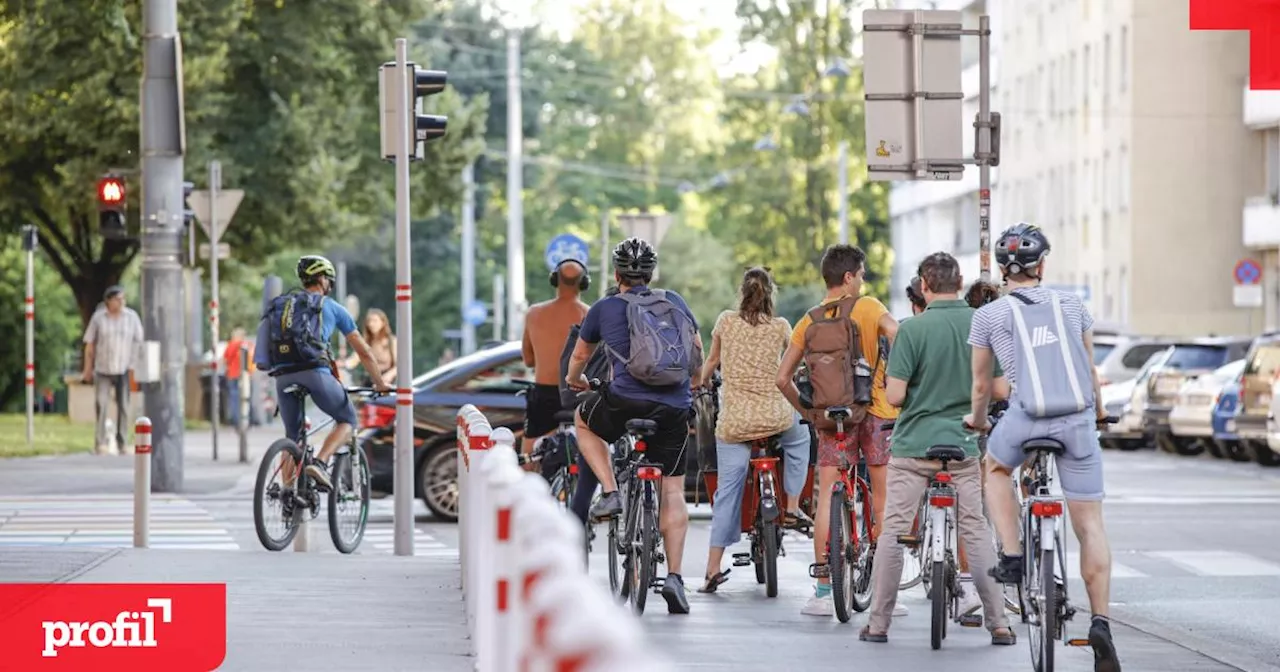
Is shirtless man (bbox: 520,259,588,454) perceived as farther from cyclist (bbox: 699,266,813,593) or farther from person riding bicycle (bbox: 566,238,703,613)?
person riding bicycle (bbox: 566,238,703,613)

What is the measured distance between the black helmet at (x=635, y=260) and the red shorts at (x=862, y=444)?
3.88 feet

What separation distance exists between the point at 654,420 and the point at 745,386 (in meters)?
1.12

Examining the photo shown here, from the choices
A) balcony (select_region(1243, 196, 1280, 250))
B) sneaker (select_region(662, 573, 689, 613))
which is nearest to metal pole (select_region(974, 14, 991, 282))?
sneaker (select_region(662, 573, 689, 613))

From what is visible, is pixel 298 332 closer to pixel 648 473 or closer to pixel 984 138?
pixel 648 473

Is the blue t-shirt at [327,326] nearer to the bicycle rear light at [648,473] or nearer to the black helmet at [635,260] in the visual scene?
the black helmet at [635,260]

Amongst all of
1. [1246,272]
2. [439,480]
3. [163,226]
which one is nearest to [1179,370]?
[1246,272]

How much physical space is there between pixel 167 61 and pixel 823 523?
1133 centimetres

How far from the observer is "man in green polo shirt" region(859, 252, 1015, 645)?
482 inches

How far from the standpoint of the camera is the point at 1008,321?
11078 mm

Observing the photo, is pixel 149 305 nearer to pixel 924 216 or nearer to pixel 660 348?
pixel 660 348

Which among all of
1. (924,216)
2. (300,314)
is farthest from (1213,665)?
(924,216)

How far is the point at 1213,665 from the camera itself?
1206 centimetres

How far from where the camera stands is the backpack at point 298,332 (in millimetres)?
16953

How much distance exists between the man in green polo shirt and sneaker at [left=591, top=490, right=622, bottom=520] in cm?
140
